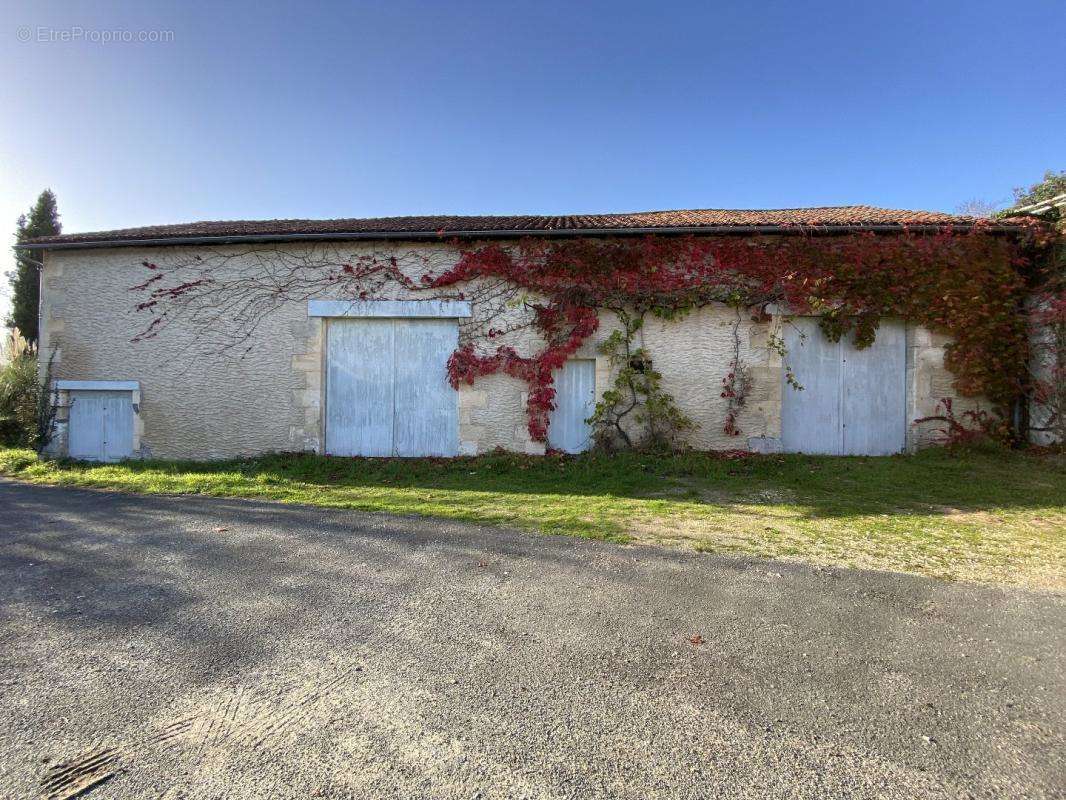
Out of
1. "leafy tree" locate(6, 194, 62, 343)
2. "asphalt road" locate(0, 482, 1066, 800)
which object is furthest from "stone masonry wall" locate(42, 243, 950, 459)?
"leafy tree" locate(6, 194, 62, 343)

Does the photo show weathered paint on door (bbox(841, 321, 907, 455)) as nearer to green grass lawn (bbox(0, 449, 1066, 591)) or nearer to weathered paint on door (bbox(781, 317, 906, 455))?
weathered paint on door (bbox(781, 317, 906, 455))

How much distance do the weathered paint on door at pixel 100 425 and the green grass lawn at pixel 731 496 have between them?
1.83 feet

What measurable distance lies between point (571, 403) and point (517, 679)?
20.0 feet

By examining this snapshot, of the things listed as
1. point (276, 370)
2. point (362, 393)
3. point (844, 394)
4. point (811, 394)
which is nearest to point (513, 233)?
point (362, 393)

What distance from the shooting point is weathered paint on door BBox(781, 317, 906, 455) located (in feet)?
25.5

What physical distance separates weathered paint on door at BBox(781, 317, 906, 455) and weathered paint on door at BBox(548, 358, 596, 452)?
3045 mm

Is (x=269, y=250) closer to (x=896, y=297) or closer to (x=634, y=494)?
(x=634, y=494)

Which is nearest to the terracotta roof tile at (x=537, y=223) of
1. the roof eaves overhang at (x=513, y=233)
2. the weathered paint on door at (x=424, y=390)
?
the roof eaves overhang at (x=513, y=233)

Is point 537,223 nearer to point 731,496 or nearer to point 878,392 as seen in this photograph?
point 731,496

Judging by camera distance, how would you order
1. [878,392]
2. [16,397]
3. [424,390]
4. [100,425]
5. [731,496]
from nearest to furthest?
[731,496] → [878,392] → [424,390] → [100,425] → [16,397]

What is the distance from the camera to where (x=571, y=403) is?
26.5ft

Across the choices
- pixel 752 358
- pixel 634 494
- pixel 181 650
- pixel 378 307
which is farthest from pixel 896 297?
pixel 181 650

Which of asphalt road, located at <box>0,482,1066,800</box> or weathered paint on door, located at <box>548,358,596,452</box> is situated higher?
weathered paint on door, located at <box>548,358,596,452</box>

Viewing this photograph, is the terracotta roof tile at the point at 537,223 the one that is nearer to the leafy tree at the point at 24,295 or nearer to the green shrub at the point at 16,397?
the green shrub at the point at 16,397
